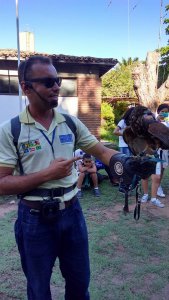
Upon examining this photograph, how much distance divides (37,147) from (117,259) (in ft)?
8.48

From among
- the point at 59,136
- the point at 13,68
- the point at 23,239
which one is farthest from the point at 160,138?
the point at 13,68

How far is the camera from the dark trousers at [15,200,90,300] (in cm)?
216

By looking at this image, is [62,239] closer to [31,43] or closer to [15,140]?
[15,140]

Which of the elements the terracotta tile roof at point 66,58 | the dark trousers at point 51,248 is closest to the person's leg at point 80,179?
the dark trousers at point 51,248

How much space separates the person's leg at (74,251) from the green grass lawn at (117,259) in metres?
1.10

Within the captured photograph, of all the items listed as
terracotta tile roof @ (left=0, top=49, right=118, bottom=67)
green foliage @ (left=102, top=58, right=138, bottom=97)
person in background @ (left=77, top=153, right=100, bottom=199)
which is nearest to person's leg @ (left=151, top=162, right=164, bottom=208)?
person in background @ (left=77, top=153, right=100, bottom=199)

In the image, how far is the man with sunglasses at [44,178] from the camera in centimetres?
208

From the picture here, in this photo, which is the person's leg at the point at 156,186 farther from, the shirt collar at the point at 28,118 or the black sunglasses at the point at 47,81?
the black sunglasses at the point at 47,81

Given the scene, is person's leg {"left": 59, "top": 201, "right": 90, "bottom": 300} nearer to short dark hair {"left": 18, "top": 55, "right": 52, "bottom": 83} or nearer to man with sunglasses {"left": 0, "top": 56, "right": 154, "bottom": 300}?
man with sunglasses {"left": 0, "top": 56, "right": 154, "bottom": 300}

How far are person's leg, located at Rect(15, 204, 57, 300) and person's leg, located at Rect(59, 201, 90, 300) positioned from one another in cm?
11

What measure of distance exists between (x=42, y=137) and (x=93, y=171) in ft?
17.4

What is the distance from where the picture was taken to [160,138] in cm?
214

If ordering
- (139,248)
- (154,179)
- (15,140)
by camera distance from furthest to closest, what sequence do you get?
(154,179), (139,248), (15,140)

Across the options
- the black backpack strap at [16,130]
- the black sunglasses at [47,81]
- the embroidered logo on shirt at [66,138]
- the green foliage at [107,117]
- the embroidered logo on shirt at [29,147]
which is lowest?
the green foliage at [107,117]
